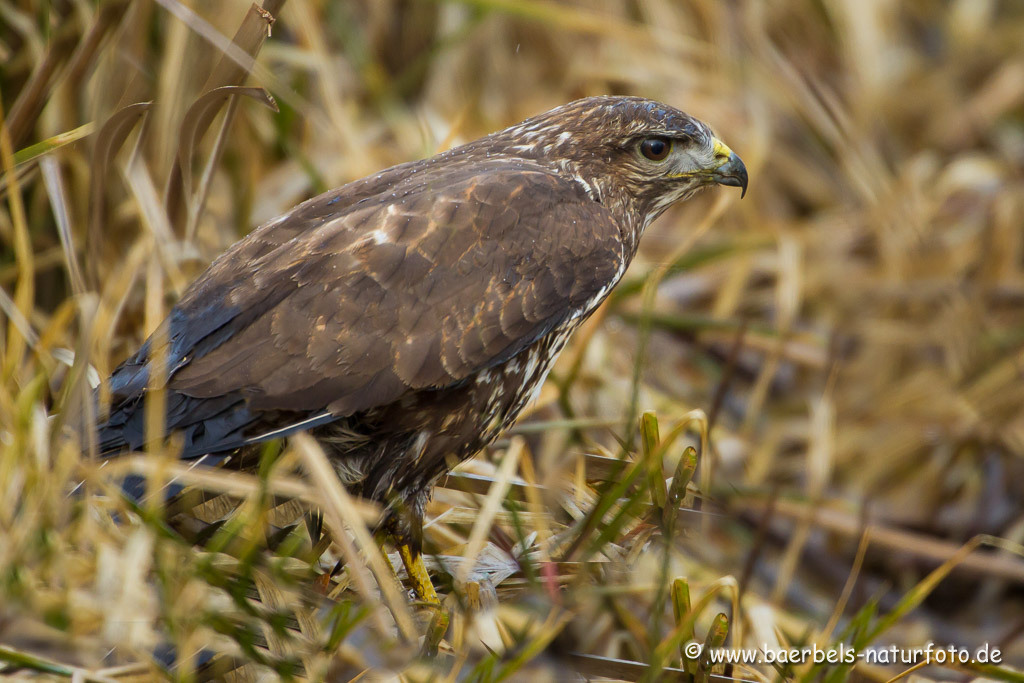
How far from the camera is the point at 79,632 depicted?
218 centimetres

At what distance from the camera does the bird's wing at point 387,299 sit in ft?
8.02

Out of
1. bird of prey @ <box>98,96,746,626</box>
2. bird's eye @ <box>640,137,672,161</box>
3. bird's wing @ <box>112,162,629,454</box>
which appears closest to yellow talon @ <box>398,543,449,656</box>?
bird of prey @ <box>98,96,746,626</box>

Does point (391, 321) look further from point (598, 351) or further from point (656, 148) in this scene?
point (598, 351)

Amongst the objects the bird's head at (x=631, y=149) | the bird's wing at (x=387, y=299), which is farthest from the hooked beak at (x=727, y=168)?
the bird's wing at (x=387, y=299)

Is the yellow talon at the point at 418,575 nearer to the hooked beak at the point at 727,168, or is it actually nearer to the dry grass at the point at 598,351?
the dry grass at the point at 598,351

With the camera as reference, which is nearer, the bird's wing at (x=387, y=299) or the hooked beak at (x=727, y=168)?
the bird's wing at (x=387, y=299)

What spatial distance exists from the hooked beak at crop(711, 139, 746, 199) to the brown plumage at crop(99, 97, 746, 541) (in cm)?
41

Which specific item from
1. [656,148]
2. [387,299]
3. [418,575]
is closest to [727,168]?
[656,148]

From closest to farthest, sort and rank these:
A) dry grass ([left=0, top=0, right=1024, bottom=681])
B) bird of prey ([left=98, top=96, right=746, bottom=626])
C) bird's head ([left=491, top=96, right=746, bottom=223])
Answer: dry grass ([left=0, top=0, right=1024, bottom=681])
bird of prey ([left=98, top=96, right=746, bottom=626])
bird's head ([left=491, top=96, right=746, bottom=223])

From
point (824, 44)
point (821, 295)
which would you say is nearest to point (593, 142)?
point (821, 295)

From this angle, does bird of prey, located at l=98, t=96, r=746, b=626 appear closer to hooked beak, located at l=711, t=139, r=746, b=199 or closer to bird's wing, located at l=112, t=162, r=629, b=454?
bird's wing, located at l=112, t=162, r=629, b=454

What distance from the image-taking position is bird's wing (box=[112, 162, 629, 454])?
8.02 feet

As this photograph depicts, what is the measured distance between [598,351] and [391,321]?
1.74 meters

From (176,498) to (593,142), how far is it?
4.76 ft
